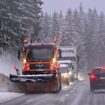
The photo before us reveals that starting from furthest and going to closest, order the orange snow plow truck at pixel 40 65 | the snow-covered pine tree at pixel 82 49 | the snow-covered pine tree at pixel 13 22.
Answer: the snow-covered pine tree at pixel 82 49, the snow-covered pine tree at pixel 13 22, the orange snow plow truck at pixel 40 65

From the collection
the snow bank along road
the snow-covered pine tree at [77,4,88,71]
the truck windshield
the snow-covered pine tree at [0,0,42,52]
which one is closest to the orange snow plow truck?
the truck windshield

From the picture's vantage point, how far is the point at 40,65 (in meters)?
32.5

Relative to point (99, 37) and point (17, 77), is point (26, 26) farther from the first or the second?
point (99, 37)

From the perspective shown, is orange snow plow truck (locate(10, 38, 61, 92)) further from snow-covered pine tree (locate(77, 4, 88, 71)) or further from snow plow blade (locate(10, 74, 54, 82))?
snow-covered pine tree (locate(77, 4, 88, 71))

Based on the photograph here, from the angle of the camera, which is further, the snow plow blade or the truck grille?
the truck grille

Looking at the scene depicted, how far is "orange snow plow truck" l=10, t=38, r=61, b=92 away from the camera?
105 feet

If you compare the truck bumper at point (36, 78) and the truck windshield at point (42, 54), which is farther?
the truck windshield at point (42, 54)

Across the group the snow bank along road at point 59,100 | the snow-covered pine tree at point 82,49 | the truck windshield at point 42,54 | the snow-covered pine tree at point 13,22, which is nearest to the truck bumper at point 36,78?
the truck windshield at point 42,54

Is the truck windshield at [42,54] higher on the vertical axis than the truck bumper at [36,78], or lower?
higher

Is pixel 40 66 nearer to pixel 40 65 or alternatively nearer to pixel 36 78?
pixel 40 65

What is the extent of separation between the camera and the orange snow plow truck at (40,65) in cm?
3197

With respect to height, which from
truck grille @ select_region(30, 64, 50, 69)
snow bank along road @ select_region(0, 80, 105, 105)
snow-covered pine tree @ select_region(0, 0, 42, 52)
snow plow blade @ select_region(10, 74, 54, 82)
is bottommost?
snow bank along road @ select_region(0, 80, 105, 105)

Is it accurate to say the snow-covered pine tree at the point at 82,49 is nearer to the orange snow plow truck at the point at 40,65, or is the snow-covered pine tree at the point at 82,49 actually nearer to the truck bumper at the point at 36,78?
the orange snow plow truck at the point at 40,65

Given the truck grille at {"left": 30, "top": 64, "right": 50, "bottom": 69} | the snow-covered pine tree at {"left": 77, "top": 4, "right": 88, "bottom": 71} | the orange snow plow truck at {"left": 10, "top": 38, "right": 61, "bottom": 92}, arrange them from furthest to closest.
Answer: the snow-covered pine tree at {"left": 77, "top": 4, "right": 88, "bottom": 71}, the truck grille at {"left": 30, "top": 64, "right": 50, "bottom": 69}, the orange snow plow truck at {"left": 10, "top": 38, "right": 61, "bottom": 92}
